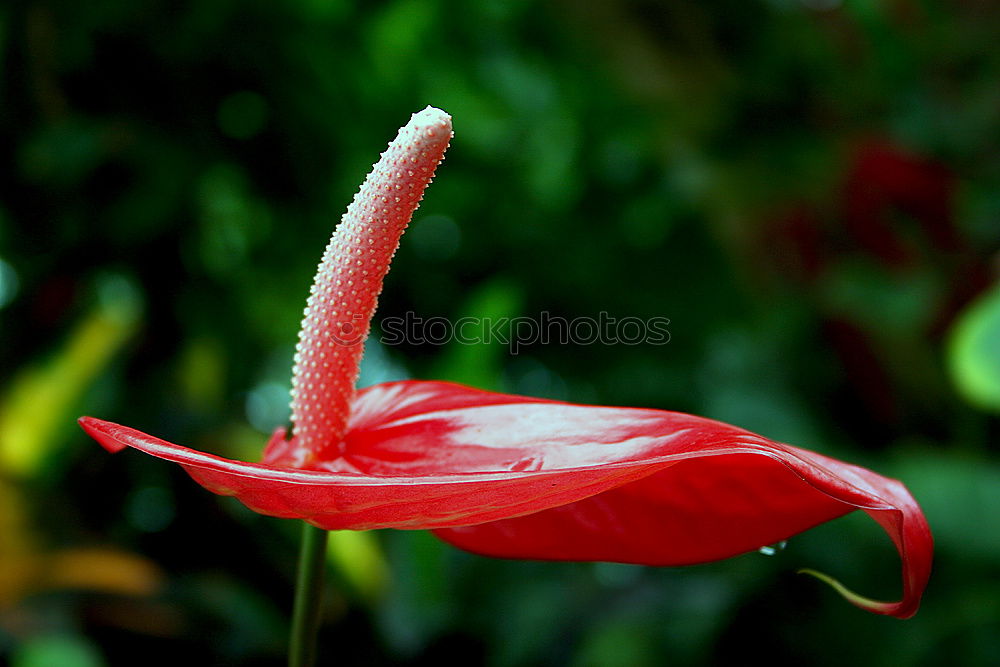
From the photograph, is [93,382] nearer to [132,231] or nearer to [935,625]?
[132,231]

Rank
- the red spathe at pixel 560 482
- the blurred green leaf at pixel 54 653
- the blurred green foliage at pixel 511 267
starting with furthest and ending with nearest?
the blurred green foliage at pixel 511 267, the blurred green leaf at pixel 54 653, the red spathe at pixel 560 482

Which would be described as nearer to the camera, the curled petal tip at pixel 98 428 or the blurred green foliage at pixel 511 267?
the curled petal tip at pixel 98 428

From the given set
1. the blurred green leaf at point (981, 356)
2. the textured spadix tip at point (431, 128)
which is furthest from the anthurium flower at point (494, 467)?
the blurred green leaf at point (981, 356)

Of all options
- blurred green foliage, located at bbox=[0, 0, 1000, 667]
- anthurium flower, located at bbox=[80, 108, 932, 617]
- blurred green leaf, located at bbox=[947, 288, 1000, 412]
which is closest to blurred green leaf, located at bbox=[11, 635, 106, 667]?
blurred green foliage, located at bbox=[0, 0, 1000, 667]

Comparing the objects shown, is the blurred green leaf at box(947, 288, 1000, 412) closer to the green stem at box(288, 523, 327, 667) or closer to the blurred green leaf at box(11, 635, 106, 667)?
the green stem at box(288, 523, 327, 667)

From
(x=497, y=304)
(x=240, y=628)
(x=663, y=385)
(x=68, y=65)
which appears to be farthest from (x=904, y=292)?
(x=68, y=65)

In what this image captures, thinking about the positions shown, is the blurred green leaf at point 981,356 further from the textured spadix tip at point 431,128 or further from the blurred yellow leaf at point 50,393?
the blurred yellow leaf at point 50,393
